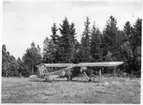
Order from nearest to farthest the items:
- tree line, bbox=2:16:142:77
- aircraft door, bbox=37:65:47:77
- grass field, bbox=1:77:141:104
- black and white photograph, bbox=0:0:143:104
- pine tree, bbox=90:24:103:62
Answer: grass field, bbox=1:77:141:104 → black and white photograph, bbox=0:0:143:104 → tree line, bbox=2:16:142:77 → pine tree, bbox=90:24:103:62 → aircraft door, bbox=37:65:47:77

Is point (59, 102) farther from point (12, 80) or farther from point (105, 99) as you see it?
point (12, 80)

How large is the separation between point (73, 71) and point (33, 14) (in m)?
5.21

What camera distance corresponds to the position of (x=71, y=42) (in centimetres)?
1089

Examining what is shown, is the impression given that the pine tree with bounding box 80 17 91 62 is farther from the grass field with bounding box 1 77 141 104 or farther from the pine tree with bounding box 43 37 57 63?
the grass field with bounding box 1 77 141 104

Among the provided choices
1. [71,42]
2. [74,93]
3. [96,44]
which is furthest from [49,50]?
[74,93]

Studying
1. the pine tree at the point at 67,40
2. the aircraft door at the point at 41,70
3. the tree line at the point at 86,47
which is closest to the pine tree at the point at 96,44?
the tree line at the point at 86,47

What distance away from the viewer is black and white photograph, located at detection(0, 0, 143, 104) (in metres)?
10.4

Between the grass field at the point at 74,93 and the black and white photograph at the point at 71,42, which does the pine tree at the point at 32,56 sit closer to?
the black and white photograph at the point at 71,42

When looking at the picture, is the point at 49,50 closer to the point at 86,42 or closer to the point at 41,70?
the point at 86,42

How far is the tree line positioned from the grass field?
0.62 m

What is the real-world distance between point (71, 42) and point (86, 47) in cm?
67

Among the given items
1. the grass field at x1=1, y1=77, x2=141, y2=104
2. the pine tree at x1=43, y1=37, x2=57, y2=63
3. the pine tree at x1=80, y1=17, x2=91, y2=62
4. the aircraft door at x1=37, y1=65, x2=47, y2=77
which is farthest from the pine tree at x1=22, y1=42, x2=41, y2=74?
the pine tree at x1=80, y1=17, x2=91, y2=62

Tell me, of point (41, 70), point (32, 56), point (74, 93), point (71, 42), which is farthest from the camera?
point (41, 70)

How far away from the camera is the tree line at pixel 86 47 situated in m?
10.6
